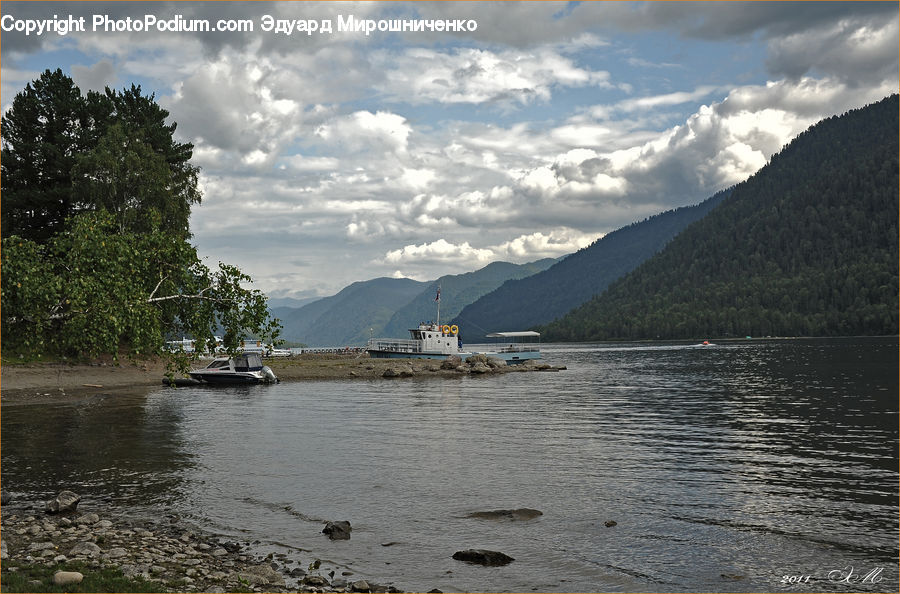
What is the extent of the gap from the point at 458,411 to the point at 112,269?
128 feet

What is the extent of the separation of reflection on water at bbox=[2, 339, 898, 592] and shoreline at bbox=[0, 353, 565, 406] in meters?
8.28

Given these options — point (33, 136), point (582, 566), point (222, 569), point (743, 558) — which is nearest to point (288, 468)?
point (222, 569)

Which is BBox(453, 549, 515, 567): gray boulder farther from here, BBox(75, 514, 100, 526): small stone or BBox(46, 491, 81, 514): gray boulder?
BBox(46, 491, 81, 514): gray boulder

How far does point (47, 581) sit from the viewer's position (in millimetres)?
12930

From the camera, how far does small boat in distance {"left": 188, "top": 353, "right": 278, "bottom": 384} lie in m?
82.5

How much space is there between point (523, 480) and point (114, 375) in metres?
60.9

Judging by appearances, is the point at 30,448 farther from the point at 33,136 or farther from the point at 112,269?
the point at 33,136

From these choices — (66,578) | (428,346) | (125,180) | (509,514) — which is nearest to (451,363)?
(428,346)

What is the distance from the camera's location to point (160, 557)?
16062mm

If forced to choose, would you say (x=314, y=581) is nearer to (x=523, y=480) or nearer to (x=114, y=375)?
(x=523, y=480)

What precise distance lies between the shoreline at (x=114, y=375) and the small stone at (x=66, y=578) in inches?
963

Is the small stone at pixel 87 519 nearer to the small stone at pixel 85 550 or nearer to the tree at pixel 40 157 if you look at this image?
the small stone at pixel 85 550
